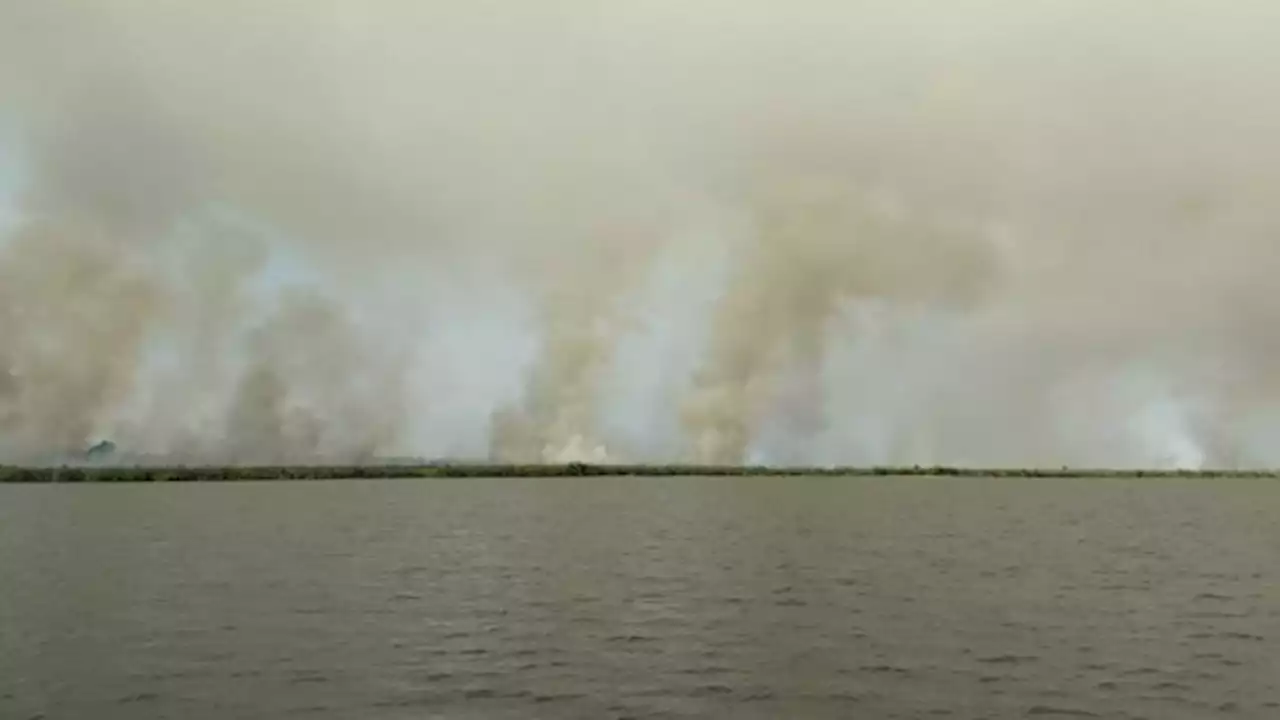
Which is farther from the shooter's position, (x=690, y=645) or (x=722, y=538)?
(x=722, y=538)

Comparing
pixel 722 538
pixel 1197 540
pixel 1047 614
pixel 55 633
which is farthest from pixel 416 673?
A: pixel 1197 540

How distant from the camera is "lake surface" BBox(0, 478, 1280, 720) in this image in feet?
114

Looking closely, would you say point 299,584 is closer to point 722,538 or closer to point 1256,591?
point 722,538

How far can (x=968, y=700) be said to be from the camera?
1358 inches

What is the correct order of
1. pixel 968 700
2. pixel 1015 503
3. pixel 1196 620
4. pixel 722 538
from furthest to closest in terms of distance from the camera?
pixel 1015 503, pixel 722 538, pixel 1196 620, pixel 968 700

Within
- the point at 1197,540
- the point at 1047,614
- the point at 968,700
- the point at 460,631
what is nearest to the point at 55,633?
the point at 460,631

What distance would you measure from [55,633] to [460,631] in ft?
53.7

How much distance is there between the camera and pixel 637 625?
48.4 metres

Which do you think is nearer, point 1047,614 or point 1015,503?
point 1047,614

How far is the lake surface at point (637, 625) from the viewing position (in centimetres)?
3481

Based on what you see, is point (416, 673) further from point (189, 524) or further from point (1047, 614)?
point (189, 524)

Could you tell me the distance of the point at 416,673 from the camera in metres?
38.3

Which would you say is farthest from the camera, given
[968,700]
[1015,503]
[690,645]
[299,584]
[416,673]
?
[1015,503]

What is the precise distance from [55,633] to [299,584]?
16.8 m
